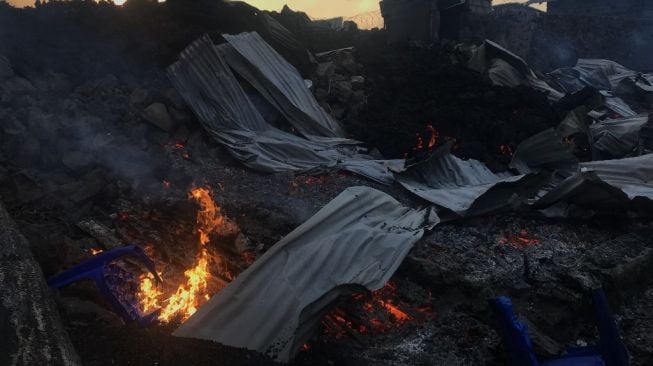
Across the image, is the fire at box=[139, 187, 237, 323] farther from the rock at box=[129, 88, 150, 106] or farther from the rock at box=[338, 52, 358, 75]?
the rock at box=[338, 52, 358, 75]

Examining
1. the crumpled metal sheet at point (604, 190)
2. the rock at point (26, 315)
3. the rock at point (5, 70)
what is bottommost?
the crumpled metal sheet at point (604, 190)

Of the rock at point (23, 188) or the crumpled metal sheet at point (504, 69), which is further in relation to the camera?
the crumpled metal sheet at point (504, 69)

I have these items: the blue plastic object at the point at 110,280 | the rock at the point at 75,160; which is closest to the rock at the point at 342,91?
the rock at the point at 75,160

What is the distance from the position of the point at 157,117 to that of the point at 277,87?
2008 millimetres

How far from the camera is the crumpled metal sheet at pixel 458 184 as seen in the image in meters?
5.59

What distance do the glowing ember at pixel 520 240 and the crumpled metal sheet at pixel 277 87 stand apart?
12.3 feet

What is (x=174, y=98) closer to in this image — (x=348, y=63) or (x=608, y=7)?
(x=348, y=63)

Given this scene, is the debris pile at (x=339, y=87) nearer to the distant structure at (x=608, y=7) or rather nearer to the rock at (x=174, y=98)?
the rock at (x=174, y=98)

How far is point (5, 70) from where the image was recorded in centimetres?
692

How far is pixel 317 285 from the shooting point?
142 inches

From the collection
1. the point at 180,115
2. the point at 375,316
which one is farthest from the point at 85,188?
the point at 375,316

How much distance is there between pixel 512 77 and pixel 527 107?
162 centimetres

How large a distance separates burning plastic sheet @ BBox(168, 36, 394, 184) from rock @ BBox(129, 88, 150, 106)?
1.54 ft

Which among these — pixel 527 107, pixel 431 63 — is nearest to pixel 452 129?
pixel 527 107
